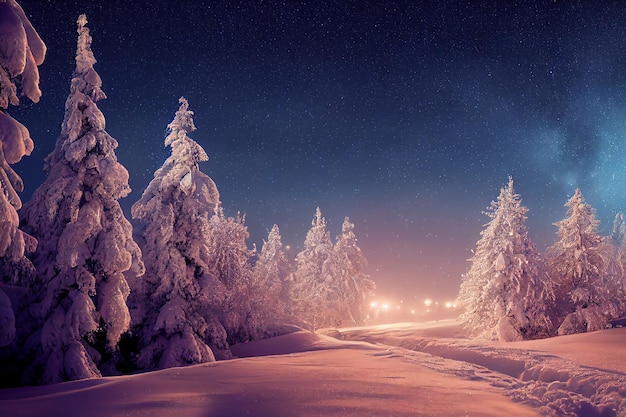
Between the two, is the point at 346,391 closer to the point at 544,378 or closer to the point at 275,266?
the point at 544,378

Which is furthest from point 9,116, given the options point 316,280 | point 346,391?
point 316,280

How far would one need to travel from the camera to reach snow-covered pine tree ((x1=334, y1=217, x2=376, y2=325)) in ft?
167

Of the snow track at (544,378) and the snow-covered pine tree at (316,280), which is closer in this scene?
the snow track at (544,378)

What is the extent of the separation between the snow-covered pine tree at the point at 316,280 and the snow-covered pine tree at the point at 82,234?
33.8 meters

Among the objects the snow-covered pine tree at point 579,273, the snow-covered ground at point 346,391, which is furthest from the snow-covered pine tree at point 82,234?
the snow-covered pine tree at point 579,273

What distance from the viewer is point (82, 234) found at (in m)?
15.5

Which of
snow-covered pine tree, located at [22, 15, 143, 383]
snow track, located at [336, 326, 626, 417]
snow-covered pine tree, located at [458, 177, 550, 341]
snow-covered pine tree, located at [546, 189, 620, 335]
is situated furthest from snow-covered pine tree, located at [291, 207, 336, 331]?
snow-covered pine tree, located at [22, 15, 143, 383]

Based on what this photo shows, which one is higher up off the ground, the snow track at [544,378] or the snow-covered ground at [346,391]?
the snow-covered ground at [346,391]

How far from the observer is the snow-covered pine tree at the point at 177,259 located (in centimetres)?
1914

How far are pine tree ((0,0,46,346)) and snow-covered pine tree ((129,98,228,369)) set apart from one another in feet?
28.4

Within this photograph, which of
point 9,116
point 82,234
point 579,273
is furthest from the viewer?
point 579,273

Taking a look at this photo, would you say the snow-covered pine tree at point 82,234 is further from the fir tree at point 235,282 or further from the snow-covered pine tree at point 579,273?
the snow-covered pine tree at point 579,273

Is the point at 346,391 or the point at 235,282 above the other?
the point at 235,282

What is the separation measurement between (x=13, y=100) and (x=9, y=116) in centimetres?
48
